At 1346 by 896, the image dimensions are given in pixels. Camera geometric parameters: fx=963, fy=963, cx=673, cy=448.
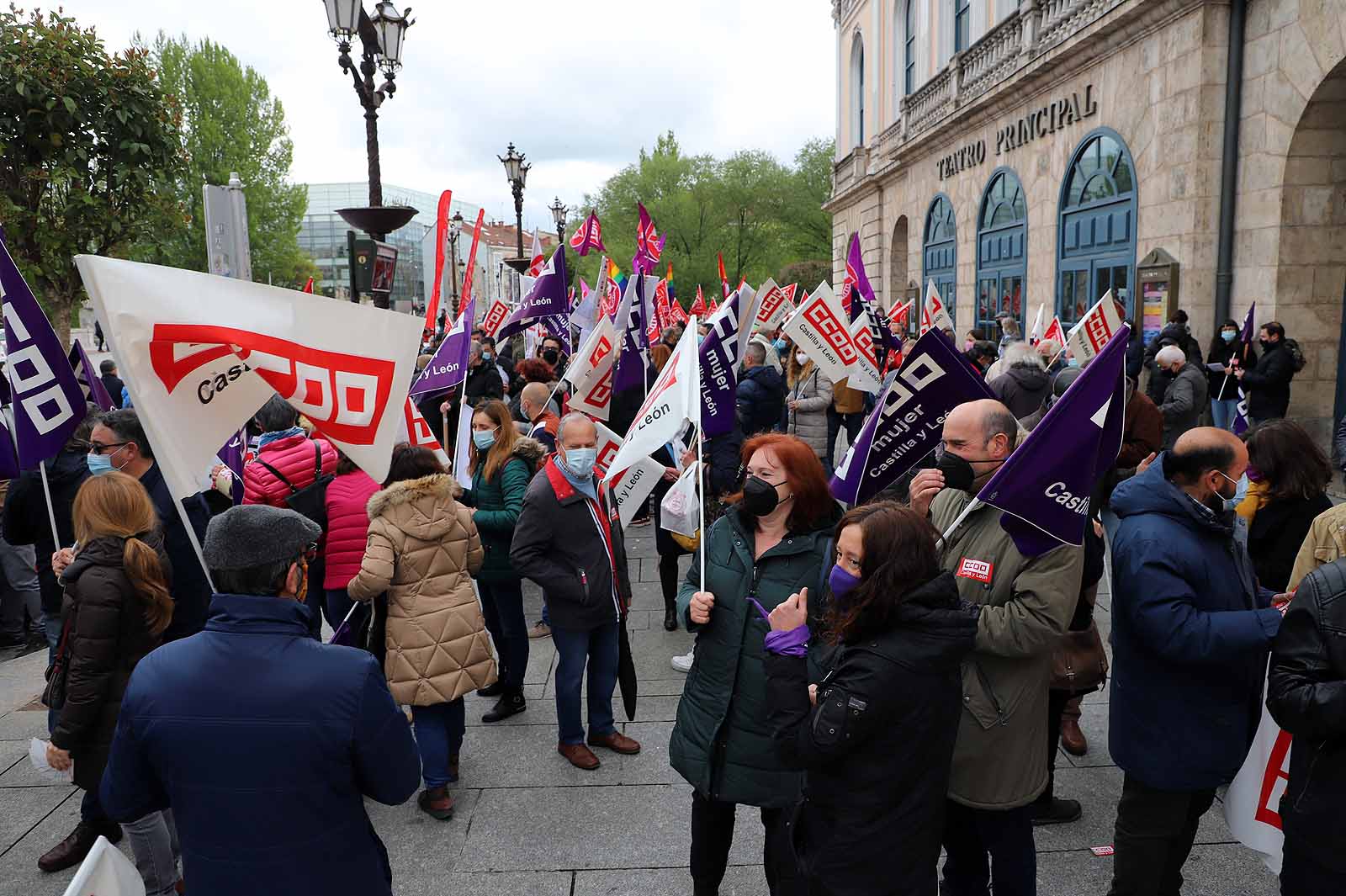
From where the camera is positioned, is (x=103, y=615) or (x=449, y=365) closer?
(x=103, y=615)

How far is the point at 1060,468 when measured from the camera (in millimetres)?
Answer: 2973

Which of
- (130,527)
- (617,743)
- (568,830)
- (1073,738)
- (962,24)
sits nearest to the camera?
(130,527)

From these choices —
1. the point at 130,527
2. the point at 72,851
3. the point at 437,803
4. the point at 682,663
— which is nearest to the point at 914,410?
the point at 682,663

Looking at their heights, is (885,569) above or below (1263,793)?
above

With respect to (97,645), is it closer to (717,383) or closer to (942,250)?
(717,383)

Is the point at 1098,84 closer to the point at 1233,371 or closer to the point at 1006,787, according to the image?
the point at 1233,371

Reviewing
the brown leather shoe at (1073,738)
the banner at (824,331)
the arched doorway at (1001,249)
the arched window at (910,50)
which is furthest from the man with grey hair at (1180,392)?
the arched window at (910,50)

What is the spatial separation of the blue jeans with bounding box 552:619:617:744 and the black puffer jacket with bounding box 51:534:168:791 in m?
1.86

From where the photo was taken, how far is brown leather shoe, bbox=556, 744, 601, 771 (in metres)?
4.71

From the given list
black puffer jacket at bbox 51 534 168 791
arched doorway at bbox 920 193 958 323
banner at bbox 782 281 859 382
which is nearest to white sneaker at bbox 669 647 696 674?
banner at bbox 782 281 859 382

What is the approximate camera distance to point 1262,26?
11211mm

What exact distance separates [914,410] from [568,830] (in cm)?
238

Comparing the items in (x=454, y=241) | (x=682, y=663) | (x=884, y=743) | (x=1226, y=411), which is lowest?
(x=682, y=663)

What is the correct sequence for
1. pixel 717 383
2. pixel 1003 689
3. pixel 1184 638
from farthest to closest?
1. pixel 717 383
2. pixel 1003 689
3. pixel 1184 638
